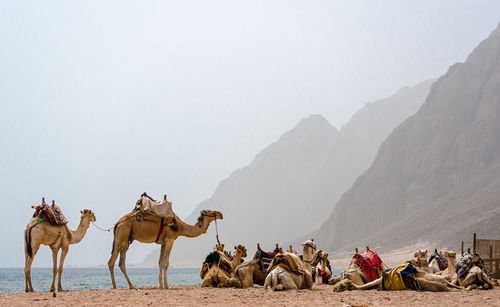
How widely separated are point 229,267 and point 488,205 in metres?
68.9

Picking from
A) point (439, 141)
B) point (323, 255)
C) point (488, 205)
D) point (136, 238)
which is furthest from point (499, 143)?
point (136, 238)

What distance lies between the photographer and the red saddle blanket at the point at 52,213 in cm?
1595

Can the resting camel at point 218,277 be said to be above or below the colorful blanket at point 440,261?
below

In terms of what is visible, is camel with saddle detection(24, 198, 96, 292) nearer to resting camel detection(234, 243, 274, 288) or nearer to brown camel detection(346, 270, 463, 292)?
resting camel detection(234, 243, 274, 288)

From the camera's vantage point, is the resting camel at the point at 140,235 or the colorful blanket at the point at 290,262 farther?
Result: the resting camel at the point at 140,235

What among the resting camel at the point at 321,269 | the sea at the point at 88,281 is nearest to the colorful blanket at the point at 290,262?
the resting camel at the point at 321,269

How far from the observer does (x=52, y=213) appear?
16.0m

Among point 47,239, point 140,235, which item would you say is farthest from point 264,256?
point 47,239

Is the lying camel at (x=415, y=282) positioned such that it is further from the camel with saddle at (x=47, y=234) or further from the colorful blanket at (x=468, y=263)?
the camel with saddle at (x=47, y=234)

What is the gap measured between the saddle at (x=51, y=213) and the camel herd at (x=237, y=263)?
3.0 inches

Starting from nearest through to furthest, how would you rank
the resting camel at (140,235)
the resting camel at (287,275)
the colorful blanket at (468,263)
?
the resting camel at (287,275) < the colorful blanket at (468,263) < the resting camel at (140,235)

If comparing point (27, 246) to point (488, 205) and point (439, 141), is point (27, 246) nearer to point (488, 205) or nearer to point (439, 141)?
point (488, 205)

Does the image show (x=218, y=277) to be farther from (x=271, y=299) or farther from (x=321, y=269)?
(x=271, y=299)

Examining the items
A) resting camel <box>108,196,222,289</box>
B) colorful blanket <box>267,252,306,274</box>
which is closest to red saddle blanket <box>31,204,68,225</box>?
resting camel <box>108,196,222,289</box>
